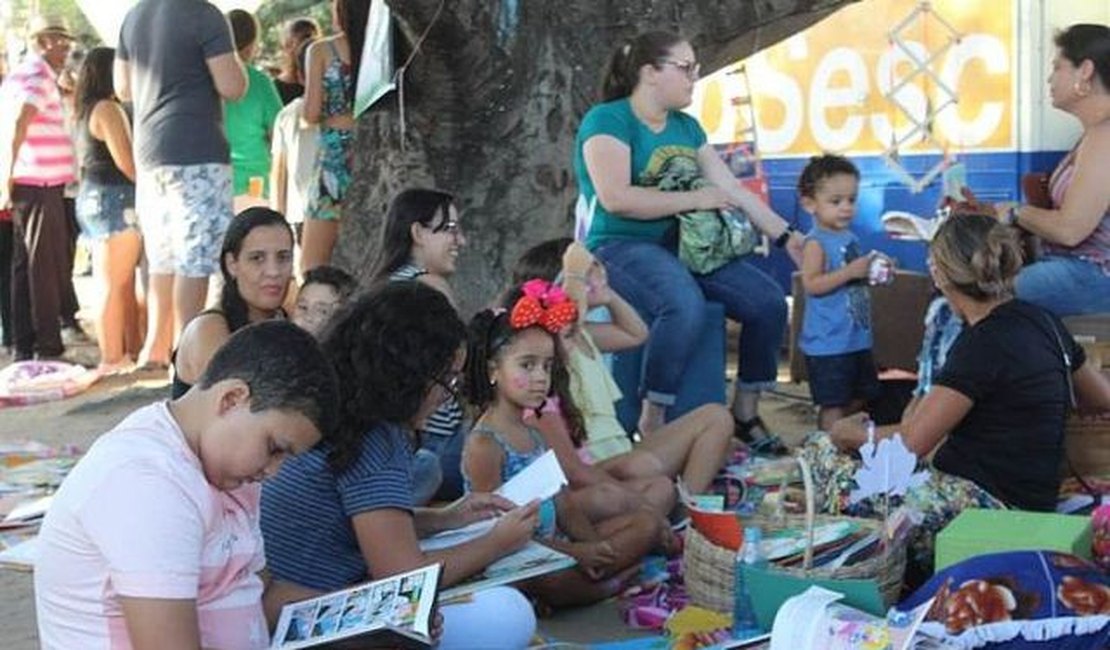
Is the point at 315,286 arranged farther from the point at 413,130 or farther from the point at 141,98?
the point at 141,98

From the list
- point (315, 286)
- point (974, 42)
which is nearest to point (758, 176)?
point (974, 42)

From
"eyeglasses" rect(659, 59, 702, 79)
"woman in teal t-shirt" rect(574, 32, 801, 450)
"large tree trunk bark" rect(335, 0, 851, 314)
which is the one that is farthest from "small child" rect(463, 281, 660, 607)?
"large tree trunk bark" rect(335, 0, 851, 314)

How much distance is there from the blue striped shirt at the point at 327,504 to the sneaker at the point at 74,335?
697 cm

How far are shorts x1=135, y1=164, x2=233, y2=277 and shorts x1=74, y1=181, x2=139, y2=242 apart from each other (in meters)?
1.08

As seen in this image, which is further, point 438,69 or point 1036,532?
point 438,69

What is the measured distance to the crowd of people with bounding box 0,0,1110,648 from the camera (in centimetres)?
279

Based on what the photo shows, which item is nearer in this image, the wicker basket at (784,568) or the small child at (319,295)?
the wicker basket at (784,568)

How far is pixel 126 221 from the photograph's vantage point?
30.0ft

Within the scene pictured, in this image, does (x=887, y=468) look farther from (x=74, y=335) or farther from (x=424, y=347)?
(x=74, y=335)

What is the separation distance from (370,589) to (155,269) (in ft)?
17.6

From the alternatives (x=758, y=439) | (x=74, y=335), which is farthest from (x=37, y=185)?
(x=758, y=439)

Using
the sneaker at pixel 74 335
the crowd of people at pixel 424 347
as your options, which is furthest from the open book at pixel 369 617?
the sneaker at pixel 74 335

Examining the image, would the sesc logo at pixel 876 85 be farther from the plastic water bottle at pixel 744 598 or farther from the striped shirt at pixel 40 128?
the plastic water bottle at pixel 744 598

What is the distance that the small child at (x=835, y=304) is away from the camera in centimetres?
654
